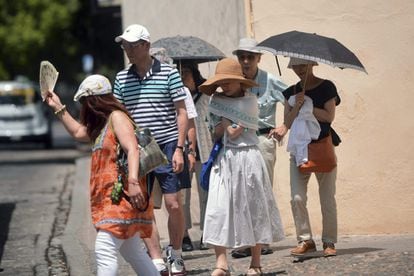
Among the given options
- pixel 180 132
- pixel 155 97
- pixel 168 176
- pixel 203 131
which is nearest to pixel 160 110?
pixel 155 97

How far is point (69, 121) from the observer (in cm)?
742

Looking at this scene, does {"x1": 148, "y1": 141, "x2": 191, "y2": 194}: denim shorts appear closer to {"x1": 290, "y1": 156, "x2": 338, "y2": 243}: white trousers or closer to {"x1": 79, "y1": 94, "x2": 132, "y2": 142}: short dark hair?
{"x1": 290, "y1": 156, "x2": 338, "y2": 243}: white trousers

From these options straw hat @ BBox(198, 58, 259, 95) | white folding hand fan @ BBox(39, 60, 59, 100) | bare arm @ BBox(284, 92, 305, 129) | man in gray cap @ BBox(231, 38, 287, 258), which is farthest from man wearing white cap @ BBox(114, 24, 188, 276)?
white folding hand fan @ BBox(39, 60, 59, 100)

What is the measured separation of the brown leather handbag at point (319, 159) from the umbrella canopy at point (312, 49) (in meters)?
0.75

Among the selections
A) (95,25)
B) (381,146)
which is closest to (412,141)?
(381,146)

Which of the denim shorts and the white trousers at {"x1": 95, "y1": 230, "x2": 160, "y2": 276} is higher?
the denim shorts

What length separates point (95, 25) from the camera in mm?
35438

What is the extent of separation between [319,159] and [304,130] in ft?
0.90

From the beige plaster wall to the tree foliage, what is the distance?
36801 mm

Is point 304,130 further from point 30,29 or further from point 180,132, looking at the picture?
point 30,29

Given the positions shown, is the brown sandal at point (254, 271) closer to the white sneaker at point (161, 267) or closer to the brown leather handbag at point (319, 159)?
the white sneaker at point (161, 267)

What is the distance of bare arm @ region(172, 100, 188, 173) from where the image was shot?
8.60 meters

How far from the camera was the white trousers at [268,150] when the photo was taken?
984cm

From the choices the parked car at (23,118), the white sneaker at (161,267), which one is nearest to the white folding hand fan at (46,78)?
the white sneaker at (161,267)
